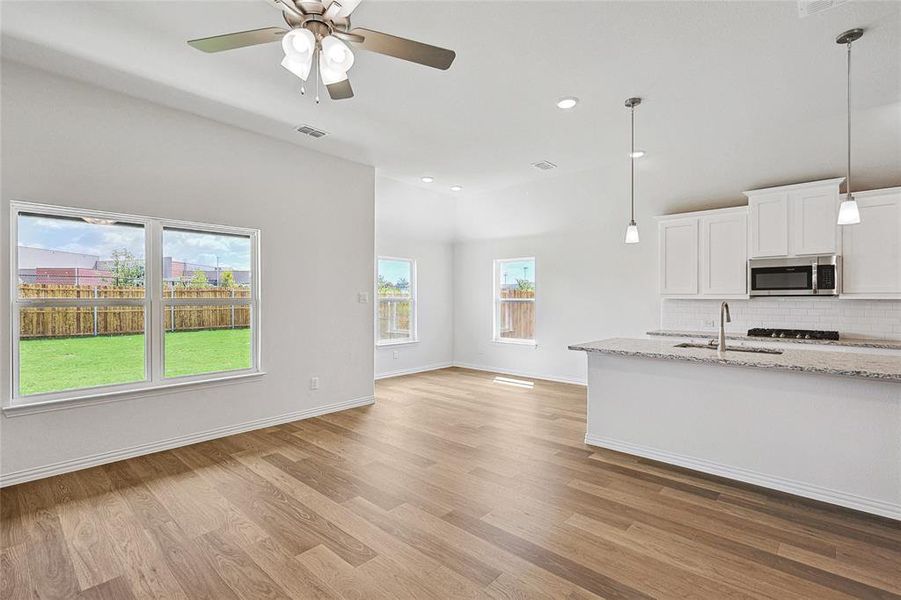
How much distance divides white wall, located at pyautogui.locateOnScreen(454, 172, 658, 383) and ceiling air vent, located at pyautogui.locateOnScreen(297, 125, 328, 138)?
3.28 metres

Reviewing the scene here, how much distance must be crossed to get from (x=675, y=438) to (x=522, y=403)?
2.14m

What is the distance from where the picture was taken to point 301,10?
6.77ft

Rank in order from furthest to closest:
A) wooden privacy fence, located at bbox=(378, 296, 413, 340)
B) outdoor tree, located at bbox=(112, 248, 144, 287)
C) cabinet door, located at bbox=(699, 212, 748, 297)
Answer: wooden privacy fence, located at bbox=(378, 296, 413, 340)
cabinet door, located at bbox=(699, 212, 748, 297)
outdoor tree, located at bbox=(112, 248, 144, 287)

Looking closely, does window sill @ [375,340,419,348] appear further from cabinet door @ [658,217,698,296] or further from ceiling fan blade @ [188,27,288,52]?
ceiling fan blade @ [188,27,288,52]

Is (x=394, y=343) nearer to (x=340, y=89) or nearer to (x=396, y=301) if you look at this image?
(x=396, y=301)

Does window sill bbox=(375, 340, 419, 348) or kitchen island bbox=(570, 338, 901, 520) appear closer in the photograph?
kitchen island bbox=(570, 338, 901, 520)

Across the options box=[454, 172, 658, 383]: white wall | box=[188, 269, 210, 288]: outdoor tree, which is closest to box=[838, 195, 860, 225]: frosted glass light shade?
box=[454, 172, 658, 383]: white wall

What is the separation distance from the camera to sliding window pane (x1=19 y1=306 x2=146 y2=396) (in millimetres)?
3201

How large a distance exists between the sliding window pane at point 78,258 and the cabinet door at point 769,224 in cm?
608

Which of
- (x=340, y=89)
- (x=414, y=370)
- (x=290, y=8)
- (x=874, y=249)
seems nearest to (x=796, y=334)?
(x=874, y=249)

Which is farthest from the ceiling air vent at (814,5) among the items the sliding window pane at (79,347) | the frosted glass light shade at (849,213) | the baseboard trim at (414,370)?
the baseboard trim at (414,370)

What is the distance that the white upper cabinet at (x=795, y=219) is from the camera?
429cm

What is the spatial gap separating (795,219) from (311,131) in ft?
16.5

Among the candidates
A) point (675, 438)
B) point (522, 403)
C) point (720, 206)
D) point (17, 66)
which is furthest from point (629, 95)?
point (17, 66)
